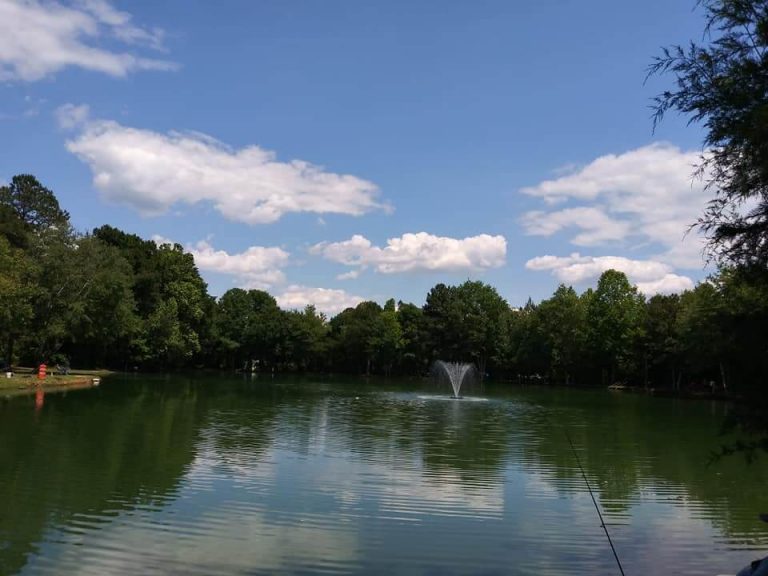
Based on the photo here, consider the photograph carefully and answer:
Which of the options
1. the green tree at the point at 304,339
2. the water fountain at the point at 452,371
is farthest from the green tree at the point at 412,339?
the green tree at the point at 304,339

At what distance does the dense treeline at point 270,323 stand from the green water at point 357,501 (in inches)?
157

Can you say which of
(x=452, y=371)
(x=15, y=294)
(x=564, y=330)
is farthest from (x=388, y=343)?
(x=15, y=294)

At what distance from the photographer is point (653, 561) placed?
26.7 ft

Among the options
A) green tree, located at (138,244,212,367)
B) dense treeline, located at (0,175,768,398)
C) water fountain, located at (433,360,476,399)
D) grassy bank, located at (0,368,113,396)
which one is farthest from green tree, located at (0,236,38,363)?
water fountain, located at (433,360,476,399)

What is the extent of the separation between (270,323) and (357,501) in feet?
274

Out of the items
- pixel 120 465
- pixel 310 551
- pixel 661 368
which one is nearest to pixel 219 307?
pixel 661 368

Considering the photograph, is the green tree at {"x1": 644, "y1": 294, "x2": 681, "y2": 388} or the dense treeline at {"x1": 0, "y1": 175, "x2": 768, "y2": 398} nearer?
the dense treeline at {"x1": 0, "y1": 175, "x2": 768, "y2": 398}

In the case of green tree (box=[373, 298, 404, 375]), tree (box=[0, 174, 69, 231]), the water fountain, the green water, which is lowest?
the green water

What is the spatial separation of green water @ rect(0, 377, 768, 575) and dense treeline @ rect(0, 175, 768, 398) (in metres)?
3.98

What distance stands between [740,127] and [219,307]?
313ft

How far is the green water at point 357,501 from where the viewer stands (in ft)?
25.9

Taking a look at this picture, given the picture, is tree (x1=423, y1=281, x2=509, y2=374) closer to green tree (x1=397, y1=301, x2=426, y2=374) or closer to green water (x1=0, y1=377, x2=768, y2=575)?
green tree (x1=397, y1=301, x2=426, y2=374)

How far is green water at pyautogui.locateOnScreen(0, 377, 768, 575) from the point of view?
7.90 metres

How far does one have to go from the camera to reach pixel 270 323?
93.1 m
